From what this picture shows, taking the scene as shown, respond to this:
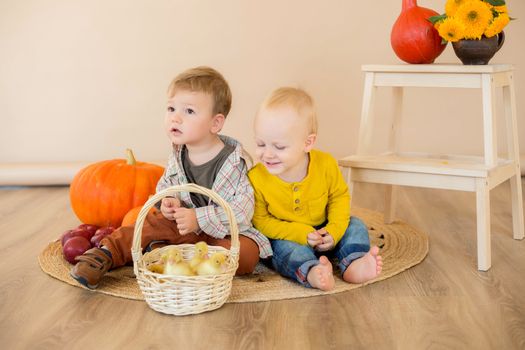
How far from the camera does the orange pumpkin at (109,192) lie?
2242 mm

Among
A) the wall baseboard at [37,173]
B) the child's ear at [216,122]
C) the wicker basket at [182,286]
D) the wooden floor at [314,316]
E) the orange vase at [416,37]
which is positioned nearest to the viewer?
the wooden floor at [314,316]

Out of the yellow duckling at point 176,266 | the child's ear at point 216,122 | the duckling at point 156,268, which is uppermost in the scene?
the child's ear at point 216,122

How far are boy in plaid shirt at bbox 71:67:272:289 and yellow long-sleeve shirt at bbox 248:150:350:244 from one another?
Answer: 4 cm

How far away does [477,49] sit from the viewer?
1.99 metres

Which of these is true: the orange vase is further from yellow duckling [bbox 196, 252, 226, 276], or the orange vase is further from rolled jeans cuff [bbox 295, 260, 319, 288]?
yellow duckling [bbox 196, 252, 226, 276]

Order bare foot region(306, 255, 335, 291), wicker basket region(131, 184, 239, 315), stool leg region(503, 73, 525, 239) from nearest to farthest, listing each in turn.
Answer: wicker basket region(131, 184, 239, 315)
bare foot region(306, 255, 335, 291)
stool leg region(503, 73, 525, 239)

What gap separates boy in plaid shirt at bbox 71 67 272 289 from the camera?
1.85m

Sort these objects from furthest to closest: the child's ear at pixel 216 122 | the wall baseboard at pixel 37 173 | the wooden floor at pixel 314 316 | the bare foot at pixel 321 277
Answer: the wall baseboard at pixel 37 173
the child's ear at pixel 216 122
the bare foot at pixel 321 277
the wooden floor at pixel 314 316

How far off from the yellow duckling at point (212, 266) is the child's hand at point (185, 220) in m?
0.19

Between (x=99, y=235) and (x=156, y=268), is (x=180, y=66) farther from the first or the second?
(x=156, y=268)

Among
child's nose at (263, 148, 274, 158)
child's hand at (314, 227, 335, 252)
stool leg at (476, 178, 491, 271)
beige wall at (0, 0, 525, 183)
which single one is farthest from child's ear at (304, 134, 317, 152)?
beige wall at (0, 0, 525, 183)

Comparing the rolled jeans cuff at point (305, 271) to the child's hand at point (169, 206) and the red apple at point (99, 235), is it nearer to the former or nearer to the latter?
the child's hand at point (169, 206)

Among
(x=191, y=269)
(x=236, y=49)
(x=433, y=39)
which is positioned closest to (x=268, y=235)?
(x=191, y=269)

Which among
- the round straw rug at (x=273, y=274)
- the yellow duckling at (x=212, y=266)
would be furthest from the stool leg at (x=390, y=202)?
the yellow duckling at (x=212, y=266)
